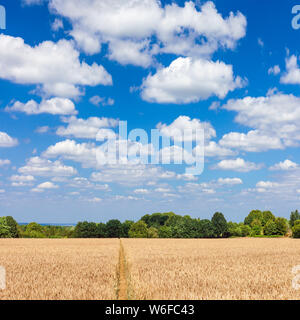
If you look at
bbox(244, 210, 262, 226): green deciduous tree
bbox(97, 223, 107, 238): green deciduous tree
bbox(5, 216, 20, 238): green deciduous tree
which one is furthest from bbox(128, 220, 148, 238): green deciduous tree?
bbox(244, 210, 262, 226): green deciduous tree

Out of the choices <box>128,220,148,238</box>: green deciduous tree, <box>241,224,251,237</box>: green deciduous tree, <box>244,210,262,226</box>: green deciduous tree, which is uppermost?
<box>244,210,262,226</box>: green deciduous tree

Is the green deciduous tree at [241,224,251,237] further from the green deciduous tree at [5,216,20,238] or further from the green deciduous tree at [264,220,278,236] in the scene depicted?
the green deciduous tree at [5,216,20,238]

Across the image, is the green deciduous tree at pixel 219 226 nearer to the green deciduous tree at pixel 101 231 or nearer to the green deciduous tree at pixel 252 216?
the green deciduous tree at pixel 101 231

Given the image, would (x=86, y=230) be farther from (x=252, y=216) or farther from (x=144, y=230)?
(x=252, y=216)

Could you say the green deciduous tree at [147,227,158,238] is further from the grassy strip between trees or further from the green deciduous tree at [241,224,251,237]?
the green deciduous tree at [241,224,251,237]

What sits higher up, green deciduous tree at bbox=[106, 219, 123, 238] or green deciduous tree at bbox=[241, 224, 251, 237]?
green deciduous tree at bbox=[106, 219, 123, 238]

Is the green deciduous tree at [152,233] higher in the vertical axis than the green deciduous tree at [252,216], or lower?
lower

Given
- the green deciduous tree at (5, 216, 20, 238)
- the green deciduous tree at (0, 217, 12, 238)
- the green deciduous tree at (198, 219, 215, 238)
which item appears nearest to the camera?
the green deciduous tree at (0, 217, 12, 238)

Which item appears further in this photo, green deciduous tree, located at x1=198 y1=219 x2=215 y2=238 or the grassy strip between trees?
green deciduous tree, located at x1=198 y1=219 x2=215 y2=238

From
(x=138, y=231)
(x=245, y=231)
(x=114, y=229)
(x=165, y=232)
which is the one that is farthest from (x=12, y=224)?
(x=245, y=231)

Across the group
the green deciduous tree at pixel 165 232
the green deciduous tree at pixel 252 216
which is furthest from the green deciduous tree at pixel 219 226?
the green deciduous tree at pixel 252 216

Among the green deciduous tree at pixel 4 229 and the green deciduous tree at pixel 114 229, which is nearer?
the green deciduous tree at pixel 114 229

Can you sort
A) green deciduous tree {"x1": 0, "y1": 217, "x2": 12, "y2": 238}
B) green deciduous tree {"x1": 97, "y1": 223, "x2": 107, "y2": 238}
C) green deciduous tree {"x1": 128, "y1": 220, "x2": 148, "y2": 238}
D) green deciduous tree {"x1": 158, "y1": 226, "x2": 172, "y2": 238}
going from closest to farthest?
green deciduous tree {"x1": 97, "y1": 223, "x2": 107, "y2": 238}
green deciduous tree {"x1": 0, "y1": 217, "x2": 12, "y2": 238}
green deciduous tree {"x1": 128, "y1": 220, "x2": 148, "y2": 238}
green deciduous tree {"x1": 158, "y1": 226, "x2": 172, "y2": 238}
